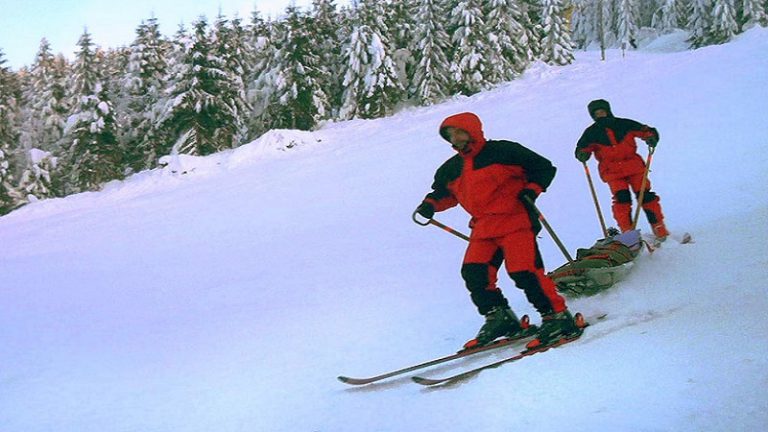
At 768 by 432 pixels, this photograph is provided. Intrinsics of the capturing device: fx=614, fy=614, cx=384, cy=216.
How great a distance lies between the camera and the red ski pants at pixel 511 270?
436 cm

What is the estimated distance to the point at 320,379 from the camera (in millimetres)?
4516

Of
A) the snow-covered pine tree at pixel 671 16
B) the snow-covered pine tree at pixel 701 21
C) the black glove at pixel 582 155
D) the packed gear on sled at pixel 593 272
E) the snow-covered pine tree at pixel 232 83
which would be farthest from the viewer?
the snow-covered pine tree at pixel 671 16

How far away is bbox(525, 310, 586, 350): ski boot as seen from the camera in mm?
4105

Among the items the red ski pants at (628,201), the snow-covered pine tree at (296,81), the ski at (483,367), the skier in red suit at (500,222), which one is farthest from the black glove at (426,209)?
the snow-covered pine tree at (296,81)

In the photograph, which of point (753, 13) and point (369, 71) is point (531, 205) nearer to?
point (369, 71)

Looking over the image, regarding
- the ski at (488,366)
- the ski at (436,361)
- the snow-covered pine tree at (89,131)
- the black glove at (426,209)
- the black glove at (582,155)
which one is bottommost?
the ski at (436,361)

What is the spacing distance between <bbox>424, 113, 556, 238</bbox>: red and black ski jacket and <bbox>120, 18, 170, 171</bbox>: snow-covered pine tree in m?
32.2

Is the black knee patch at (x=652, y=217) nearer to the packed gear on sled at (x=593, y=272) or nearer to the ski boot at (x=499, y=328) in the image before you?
the packed gear on sled at (x=593, y=272)

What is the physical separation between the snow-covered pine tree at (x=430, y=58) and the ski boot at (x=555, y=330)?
29784mm

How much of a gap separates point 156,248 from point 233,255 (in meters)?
2.48

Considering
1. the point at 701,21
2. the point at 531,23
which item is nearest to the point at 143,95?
the point at 531,23

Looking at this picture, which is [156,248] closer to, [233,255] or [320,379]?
[233,255]

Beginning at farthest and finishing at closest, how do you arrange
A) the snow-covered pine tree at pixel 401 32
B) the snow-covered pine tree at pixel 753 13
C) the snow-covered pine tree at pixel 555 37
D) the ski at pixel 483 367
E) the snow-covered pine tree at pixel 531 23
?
the snow-covered pine tree at pixel 753 13, the snow-covered pine tree at pixel 555 37, the snow-covered pine tree at pixel 531 23, the snow-covered pine tree at pixel 401 32, the ski at pixel 483 367

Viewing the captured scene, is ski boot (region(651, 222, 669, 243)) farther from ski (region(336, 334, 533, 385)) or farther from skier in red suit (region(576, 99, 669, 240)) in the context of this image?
ski (region(336, 334, 533, 385))
